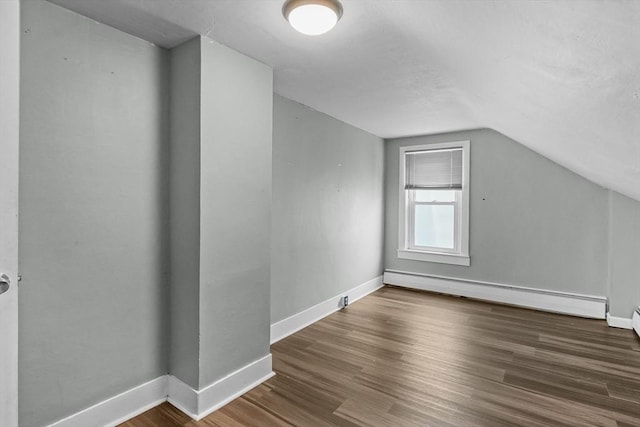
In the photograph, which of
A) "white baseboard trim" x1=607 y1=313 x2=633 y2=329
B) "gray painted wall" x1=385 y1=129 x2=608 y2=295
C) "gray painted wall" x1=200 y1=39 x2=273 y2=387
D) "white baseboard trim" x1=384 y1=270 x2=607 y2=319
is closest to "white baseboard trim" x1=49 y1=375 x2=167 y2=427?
"gray painted wall" x1=200 y1=39 x2=273 y2=387

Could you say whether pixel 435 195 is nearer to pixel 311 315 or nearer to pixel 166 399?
pixel 311 315

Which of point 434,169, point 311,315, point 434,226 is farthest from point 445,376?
point 434,169

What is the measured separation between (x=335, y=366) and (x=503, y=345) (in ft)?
5.15

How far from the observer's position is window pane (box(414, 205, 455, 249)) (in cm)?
451

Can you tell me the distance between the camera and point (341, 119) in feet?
12.4

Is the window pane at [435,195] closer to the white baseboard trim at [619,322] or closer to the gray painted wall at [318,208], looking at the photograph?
the gray painted wall at [318,208]

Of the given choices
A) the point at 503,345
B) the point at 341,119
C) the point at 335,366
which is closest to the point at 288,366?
the point at 335,366

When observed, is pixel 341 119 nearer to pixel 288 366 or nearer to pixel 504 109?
pixel 504 109

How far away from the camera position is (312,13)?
1524mm

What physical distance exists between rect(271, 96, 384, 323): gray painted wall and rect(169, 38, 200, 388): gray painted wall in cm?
98

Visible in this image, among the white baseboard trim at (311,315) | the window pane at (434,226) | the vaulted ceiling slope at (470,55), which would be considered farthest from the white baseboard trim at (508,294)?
the vaulted ceiling slope at (470,55)

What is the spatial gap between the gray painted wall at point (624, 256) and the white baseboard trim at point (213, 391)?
3663 millimetres

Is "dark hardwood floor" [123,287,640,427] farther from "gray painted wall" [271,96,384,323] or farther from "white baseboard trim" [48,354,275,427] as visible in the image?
"gray painted wall" [271,96,384,323]

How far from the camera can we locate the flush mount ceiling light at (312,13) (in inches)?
58.8
